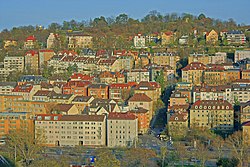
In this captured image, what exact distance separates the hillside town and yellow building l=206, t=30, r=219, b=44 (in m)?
0.05

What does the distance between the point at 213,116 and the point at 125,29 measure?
14.6 m

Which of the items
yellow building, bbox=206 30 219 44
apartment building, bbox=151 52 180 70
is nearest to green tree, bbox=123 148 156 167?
apartment building, bbox=151 52 180 70

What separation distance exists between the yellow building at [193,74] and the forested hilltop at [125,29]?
451cm

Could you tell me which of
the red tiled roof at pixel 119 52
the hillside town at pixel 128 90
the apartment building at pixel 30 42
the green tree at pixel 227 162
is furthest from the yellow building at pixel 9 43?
the green tree at pixel 227 162

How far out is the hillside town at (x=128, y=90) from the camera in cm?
1614

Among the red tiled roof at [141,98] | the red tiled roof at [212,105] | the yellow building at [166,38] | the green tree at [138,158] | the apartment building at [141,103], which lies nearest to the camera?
the green tree at [138,158]

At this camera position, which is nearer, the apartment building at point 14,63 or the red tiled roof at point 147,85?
the red tiled roof at point 147,85

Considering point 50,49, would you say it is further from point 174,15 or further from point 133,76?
point 174,15

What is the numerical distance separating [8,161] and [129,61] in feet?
37.4

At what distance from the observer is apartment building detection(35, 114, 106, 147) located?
16047 millimetres

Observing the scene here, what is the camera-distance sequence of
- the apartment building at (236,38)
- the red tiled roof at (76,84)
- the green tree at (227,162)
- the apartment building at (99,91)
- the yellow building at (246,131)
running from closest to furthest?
the green tree at (227,162), the yellow building at (246,131), the apartment building at (99,91), the red tiled roof at (76,84), the apartment building at (236,38)

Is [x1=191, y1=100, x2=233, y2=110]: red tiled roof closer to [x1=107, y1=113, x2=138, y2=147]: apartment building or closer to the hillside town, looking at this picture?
the hillside town

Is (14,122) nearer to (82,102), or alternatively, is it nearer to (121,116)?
(82,102)

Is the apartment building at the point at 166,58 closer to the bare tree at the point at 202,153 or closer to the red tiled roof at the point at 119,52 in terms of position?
the red tiled roof at the point at 119,52
